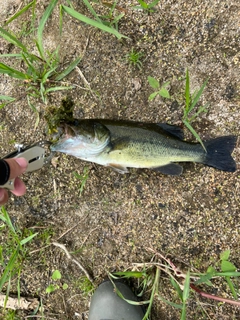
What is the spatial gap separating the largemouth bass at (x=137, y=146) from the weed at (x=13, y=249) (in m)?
1.23

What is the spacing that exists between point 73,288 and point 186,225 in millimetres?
1436

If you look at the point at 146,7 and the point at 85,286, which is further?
the point at 85,286

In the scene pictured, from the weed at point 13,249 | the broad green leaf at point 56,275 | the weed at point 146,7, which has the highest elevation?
the weed at point 146,7

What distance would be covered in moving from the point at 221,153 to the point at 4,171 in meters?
1.91

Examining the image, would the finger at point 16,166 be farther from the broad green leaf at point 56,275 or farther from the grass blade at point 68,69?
the broad green leaf at point 56,275

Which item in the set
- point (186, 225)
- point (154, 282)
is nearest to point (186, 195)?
point (186, 225)

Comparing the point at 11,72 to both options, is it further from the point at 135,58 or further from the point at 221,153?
the point at 221,153

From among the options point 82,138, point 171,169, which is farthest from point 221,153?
point 82,138

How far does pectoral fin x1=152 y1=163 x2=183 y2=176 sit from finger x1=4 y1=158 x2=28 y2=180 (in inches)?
47.2

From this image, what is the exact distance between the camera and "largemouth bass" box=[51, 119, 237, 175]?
9.13 feet

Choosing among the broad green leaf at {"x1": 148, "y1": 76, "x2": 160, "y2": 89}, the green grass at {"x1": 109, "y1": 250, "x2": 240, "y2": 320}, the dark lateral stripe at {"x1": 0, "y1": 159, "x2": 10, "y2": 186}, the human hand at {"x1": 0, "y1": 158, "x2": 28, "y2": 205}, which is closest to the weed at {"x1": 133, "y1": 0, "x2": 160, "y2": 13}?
the broad green leaf at {"x1": 148, "y1": 76, "x2": 160, "y2": 89}

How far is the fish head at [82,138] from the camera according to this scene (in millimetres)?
2746

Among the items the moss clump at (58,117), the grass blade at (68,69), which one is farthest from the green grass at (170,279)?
the grass blade at (68,69)

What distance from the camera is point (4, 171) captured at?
99.7 inches
